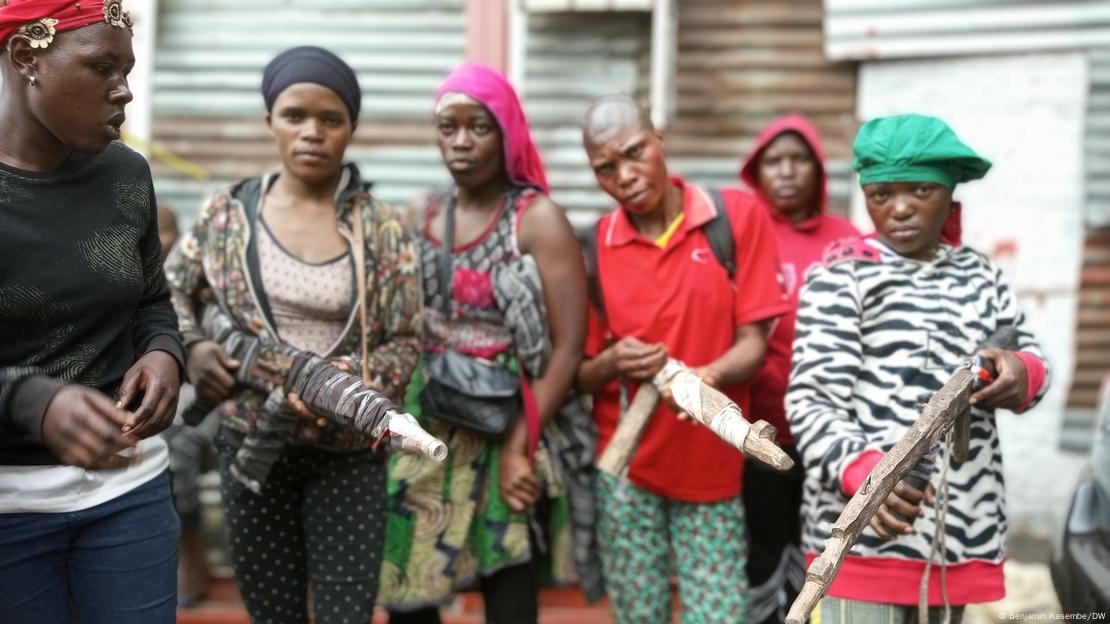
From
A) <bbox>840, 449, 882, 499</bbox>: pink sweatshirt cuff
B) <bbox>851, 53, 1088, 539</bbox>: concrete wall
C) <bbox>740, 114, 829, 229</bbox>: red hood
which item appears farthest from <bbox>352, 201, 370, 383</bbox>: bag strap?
<bbox>851, 53, 1088, 539</bbox>: concrete wall

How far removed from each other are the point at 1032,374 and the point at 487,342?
163cm

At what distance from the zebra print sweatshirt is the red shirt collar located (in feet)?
2.14

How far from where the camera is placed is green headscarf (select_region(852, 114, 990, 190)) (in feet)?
9.96

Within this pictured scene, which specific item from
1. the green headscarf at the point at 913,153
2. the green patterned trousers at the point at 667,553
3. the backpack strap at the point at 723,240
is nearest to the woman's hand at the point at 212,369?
the green patterned trousers at the point at 667,553

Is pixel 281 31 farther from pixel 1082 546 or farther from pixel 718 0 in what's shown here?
pixel 1082 546

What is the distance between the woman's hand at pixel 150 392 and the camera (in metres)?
2.58

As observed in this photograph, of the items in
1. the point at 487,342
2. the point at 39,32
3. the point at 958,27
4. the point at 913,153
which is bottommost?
the point at 487,342

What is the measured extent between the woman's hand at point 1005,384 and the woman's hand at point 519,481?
1.40 m

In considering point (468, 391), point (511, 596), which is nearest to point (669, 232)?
point (468, 391)

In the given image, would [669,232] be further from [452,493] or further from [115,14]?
[115,14]

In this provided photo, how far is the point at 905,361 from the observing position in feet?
10.0

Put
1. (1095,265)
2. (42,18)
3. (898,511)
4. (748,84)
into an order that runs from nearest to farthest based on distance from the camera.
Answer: (42,18) < (898,511) < (1095,265) < (748,84)

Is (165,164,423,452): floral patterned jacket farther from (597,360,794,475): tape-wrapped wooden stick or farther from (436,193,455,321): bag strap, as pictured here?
(597,360,794,475): tape-wrapped wooden stick

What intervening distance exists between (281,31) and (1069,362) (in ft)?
13.7
